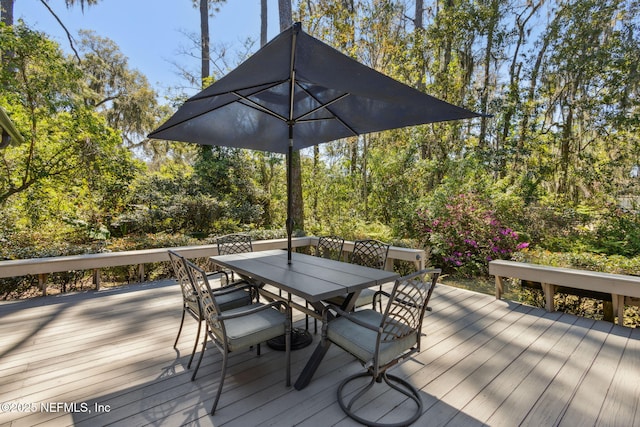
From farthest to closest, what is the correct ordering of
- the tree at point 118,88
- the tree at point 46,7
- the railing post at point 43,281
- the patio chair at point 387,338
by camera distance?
1. the tree at point 118,88
2. the tree at point 46,7
3. the railing post at point 43,281
4. the patio chair at point 387,338

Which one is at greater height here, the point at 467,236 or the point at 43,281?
the point at 467,236

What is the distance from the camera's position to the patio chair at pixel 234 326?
187 centimetres

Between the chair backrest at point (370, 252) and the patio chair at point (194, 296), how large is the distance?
4.51 ft

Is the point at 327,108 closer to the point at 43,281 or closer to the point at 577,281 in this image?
the point at 577,281

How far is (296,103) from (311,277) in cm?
172

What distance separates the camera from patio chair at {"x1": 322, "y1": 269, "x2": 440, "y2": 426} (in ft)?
5.57

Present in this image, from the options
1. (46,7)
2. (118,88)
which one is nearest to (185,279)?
(46,7)

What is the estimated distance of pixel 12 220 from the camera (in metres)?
5.35

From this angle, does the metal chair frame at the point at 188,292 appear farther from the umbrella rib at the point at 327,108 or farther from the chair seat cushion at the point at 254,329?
the umbrella rib at the point at 327,108

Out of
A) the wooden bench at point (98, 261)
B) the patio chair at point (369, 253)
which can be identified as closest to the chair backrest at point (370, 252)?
the patio chair at point (369, 253)

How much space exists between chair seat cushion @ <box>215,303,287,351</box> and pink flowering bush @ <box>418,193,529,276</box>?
4.01 meters

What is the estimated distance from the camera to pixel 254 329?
2.01 m

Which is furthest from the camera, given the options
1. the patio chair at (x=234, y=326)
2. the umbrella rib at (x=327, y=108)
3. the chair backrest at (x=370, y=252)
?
the chair backrest at (x=370, y=252)

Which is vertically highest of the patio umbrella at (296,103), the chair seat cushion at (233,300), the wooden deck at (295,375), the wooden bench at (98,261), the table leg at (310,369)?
the patio umbrella at (296,103)
